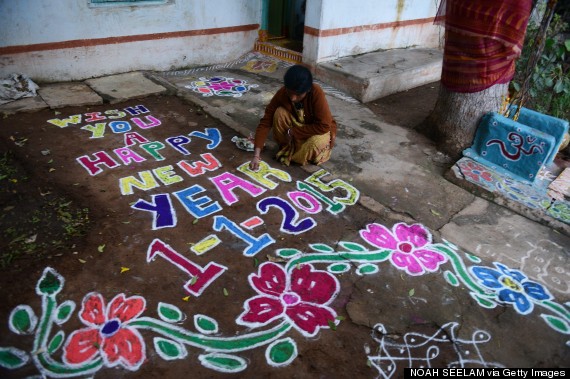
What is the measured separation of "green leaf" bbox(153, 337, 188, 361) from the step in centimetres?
488

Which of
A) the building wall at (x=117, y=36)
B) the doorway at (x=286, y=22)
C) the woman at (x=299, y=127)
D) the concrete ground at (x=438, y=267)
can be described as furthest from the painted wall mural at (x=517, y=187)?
the building wall at (x=117, y=36)

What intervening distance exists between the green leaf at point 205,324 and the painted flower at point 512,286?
203 centimetres

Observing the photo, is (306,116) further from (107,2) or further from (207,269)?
(107,2)

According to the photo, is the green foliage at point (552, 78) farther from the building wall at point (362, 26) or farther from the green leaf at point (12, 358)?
the green leaf at point (12, 358)

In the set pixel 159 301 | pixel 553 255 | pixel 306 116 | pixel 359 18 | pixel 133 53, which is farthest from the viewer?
pixel 359 18

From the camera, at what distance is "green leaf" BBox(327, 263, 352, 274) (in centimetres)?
290

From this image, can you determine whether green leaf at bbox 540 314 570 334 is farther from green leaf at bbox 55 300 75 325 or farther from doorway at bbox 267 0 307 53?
doorway at bbox 267 0 307 53

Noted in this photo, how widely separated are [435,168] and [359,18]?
12.1 ft

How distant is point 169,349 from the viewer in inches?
88.7

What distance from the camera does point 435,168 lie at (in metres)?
4.44

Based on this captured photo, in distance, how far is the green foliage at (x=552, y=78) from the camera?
16.3 feet

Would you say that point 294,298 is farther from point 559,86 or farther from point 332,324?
point 559,86

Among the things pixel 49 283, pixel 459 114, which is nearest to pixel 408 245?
pixel 459 114

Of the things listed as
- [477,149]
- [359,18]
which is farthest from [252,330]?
[359,18]
